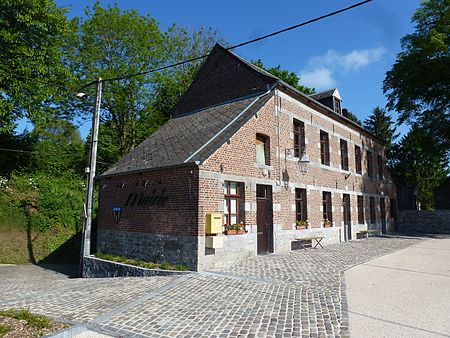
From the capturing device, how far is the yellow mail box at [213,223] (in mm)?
Result: 9078

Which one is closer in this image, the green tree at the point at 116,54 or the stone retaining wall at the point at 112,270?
the stone retaining wall at the point at 112,270

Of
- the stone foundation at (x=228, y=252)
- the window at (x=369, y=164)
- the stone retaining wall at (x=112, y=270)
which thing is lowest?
the stone retaining wall at (x=112, y=270)

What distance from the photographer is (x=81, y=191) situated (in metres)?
18.5

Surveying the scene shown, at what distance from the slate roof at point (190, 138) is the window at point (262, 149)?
110 cm

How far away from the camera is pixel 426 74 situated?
71.9ft

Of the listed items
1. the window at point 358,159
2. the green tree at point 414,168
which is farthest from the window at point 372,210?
the green tree at point 414,168

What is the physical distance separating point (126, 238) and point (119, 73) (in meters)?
13.1

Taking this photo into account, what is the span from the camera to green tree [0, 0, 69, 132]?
1555 cm

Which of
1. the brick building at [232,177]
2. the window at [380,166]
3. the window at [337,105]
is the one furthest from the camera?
the window at [380,166]

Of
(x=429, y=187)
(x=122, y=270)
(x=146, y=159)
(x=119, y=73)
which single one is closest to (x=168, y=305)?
(x=122, y=270)

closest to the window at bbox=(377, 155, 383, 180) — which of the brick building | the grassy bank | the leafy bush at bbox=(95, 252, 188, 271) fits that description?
the brick building

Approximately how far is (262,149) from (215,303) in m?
7.34

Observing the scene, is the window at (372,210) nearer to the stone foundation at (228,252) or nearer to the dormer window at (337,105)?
the dormer window at (337,105)

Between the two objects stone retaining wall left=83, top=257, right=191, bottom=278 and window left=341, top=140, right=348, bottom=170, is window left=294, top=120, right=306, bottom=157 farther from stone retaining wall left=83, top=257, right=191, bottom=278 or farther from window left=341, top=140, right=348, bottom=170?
stone retaining wall left=83, top=257, right=191, bottom=278
